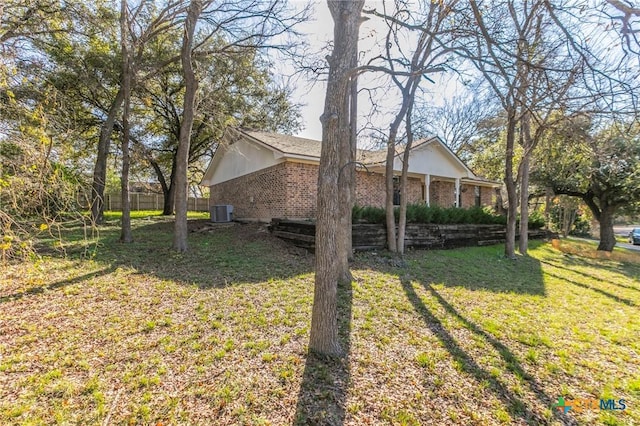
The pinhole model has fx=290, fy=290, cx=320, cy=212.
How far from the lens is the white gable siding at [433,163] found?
1339 centimetres

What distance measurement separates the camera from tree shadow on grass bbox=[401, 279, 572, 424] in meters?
2.54

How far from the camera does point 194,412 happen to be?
92.1 inches

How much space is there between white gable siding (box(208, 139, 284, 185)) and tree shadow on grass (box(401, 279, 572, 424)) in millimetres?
7963

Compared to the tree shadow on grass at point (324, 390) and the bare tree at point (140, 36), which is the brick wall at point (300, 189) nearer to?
the bare tree at point (140, 36)

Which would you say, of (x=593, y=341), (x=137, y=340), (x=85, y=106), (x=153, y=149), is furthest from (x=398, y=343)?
(x=153, y=149)

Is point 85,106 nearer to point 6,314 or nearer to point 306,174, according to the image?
point 306,174

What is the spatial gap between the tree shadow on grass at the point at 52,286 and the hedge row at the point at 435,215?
619 centimetres

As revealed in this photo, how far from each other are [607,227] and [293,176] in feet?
47.8

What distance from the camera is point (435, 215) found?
10.8 meters

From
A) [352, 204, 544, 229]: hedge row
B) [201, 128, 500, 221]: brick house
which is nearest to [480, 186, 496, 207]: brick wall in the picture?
[201, 128, 500, 221]: brick house

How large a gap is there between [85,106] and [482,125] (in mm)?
18126

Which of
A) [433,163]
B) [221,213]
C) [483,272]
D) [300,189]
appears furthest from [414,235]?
[221,213]

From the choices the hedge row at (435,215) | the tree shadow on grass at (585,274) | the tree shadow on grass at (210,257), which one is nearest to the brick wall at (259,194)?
the tree shadow on grass at (210,257)

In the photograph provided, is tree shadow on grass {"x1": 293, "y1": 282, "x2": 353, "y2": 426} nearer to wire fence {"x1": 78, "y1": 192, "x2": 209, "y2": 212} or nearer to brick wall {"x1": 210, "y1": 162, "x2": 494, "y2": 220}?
brick wall {"x1": 210, "y1": 162, "x2": 494, "y2": 220}
